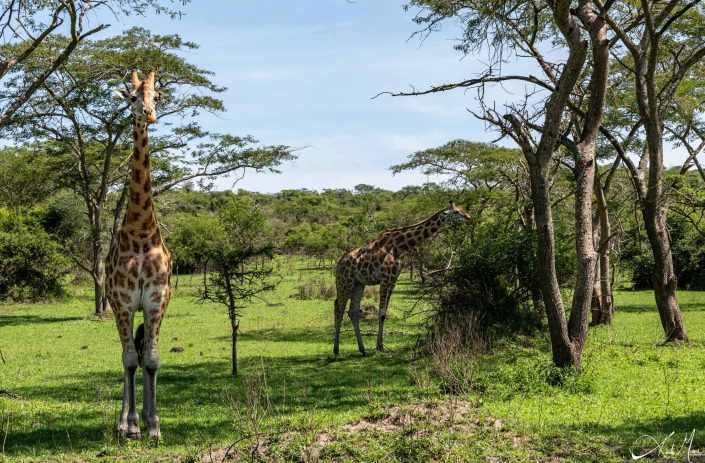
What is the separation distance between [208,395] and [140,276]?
3.19 meters

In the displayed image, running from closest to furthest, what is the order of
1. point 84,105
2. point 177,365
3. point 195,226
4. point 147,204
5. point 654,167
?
point 147,204
point 654,167
point 177,365
point 84,105
point 195,226

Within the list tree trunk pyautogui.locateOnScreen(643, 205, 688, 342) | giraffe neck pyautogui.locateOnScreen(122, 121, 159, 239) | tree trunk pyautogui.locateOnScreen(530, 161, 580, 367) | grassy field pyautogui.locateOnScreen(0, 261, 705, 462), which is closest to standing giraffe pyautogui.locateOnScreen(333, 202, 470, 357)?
grassy field pyautogui.locateOnScreen(0, 261, 705, 462)

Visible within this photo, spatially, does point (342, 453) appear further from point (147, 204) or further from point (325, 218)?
point (325, 218)

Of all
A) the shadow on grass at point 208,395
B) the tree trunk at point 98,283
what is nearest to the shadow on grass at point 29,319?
the tree trunk at point 98,283

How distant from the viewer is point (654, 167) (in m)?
12.6

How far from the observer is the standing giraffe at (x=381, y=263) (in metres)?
14.7

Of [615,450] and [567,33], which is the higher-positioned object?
[567,33]

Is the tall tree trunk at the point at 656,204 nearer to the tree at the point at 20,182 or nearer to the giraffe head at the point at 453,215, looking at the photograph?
the giraffe head at the point at 453,215

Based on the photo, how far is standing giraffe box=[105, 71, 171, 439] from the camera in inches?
308

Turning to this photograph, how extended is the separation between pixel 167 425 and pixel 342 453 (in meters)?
2.92

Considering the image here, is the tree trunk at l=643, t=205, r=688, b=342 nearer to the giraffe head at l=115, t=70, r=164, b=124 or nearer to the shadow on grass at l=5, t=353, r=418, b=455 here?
the shadow on grass at l=5, t=353, r=418, b=455

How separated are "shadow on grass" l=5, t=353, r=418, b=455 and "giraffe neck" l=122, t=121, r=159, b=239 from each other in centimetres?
202

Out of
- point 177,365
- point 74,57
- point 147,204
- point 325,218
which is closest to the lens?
point 147,204

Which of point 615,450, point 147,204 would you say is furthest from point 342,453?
point 147,204
